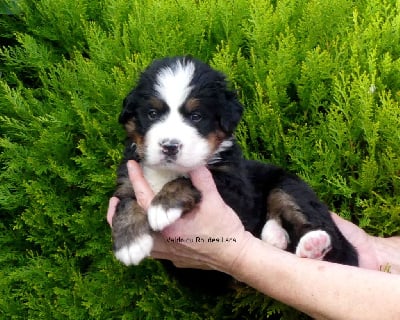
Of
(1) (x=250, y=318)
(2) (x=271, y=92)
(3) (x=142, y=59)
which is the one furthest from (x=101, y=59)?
(1) (x=250, y=318)

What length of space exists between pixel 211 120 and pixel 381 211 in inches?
40.5

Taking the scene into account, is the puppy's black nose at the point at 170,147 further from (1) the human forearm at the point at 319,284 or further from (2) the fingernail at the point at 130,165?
(1) the human forearm at the point at 319,284

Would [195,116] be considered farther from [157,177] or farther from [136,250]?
[136,250]

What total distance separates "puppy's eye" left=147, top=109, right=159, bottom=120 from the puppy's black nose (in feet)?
0.70

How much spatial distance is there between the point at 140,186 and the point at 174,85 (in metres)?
0.49

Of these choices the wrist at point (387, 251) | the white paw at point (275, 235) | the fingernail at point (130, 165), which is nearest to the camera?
the fingernail at point (130, 165)

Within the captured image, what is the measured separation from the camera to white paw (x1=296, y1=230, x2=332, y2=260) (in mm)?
3074

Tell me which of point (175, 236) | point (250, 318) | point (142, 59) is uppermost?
point (142, 59)

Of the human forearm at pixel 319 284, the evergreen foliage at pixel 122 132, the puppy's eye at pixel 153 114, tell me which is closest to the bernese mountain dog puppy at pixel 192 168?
the puppy's eye at pixel 153 114

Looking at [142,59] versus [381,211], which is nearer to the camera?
[381,211]

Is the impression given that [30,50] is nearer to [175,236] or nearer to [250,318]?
[175,236]

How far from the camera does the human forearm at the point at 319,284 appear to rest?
2510 mm

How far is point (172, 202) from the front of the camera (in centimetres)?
279

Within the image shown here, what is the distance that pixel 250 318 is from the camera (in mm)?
3414
